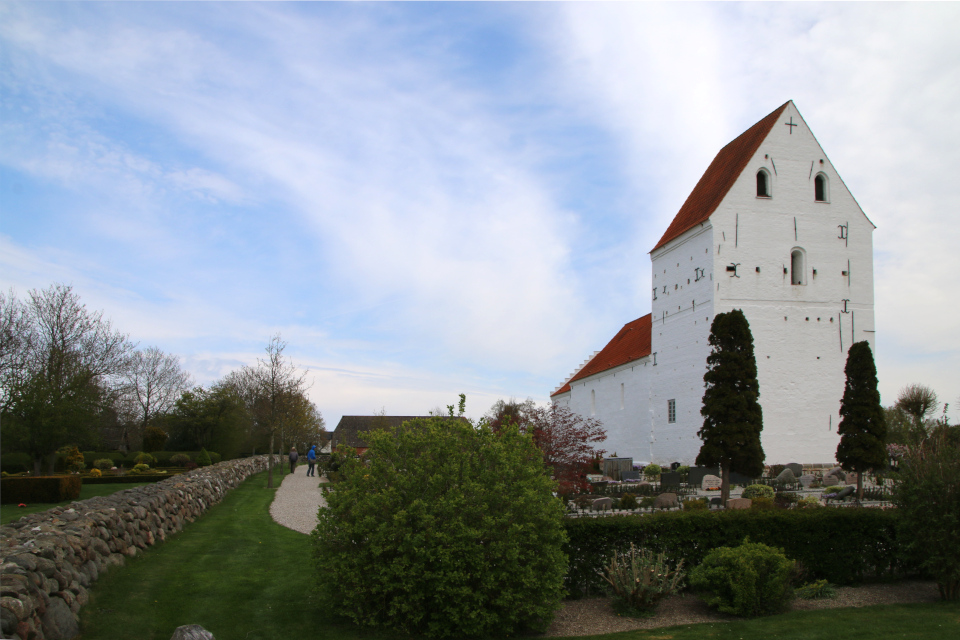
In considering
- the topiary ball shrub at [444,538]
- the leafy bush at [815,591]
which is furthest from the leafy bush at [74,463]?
the leafy bush at [815,591]

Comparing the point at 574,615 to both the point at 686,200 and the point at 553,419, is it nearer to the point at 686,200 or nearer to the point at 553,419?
the point at 553,419

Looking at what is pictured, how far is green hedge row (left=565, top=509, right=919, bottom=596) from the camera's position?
8.10 metres

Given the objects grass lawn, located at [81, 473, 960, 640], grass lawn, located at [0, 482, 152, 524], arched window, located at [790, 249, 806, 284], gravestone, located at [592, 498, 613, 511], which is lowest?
grass lawn, located at [0, 482, 152, 524]

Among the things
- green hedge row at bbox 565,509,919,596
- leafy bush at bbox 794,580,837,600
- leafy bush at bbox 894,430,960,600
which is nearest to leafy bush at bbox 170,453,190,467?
green hedge row at bbox 565,509,919,596

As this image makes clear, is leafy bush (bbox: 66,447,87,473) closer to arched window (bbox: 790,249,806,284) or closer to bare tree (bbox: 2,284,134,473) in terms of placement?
bare tree (bbox: 2,284,134,473)

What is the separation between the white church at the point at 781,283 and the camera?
84.3 ft

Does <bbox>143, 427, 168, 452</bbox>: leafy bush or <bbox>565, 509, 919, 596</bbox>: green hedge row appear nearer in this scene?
<bbox>565, 509, 919, 596</bbox>: green hedge row

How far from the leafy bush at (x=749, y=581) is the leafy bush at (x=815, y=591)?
1.94ft

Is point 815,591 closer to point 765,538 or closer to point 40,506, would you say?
point 765,538

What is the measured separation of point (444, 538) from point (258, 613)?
8.23 feet

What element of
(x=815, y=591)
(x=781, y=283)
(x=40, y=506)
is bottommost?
(x=40, y=506)

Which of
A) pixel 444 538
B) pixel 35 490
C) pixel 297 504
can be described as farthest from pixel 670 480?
pixel 35 490

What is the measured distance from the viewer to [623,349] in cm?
3631

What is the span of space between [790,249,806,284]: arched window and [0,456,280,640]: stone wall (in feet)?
80.6
